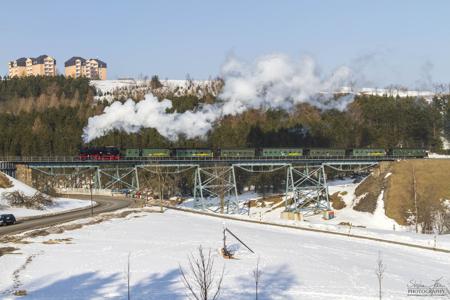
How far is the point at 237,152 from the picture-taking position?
103m

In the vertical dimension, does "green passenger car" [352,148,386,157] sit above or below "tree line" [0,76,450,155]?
below

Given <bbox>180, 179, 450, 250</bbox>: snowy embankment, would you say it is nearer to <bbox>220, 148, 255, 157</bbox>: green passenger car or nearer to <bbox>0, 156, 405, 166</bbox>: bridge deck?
<bbox>0, 156, 405, 166</bbox>: bridge deck

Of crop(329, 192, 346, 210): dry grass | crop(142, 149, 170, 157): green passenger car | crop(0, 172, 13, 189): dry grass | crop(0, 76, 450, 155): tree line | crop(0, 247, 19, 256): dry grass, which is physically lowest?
crop(329, 192, 346, 210): dry grass

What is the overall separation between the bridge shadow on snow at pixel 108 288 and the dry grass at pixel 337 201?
65133mm

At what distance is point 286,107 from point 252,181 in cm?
4048

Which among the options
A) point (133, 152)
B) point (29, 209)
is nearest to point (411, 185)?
point (133, 152)

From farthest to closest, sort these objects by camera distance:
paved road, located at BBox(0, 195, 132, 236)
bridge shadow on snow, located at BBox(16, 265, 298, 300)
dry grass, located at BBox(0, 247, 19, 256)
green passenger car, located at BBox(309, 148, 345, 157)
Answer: green passenger car, located at BBox(309, 148, 345, 157) < paved road, located at BBox(0, 195, 132, 236) < dry grass, located at BBox(0, 247, 19, 256) < bridge shadow on snow, located at BBox(16, 265, 298, 300)

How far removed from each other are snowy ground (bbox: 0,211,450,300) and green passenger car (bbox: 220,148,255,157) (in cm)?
4478

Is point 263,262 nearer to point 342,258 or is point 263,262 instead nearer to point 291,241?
point 342,258

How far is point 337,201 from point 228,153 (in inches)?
855

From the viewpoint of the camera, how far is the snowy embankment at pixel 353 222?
55.3 m

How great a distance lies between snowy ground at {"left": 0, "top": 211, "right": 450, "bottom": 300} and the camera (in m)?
32.4

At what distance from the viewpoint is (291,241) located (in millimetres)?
50906

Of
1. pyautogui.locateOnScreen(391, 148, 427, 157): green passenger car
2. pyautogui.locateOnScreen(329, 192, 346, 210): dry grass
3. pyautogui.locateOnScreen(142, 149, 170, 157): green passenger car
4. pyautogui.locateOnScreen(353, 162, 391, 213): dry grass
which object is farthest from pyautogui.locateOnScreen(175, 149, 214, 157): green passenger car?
pyautogui.locateOnScreen(391, 148, 427, 157): green passenger car
